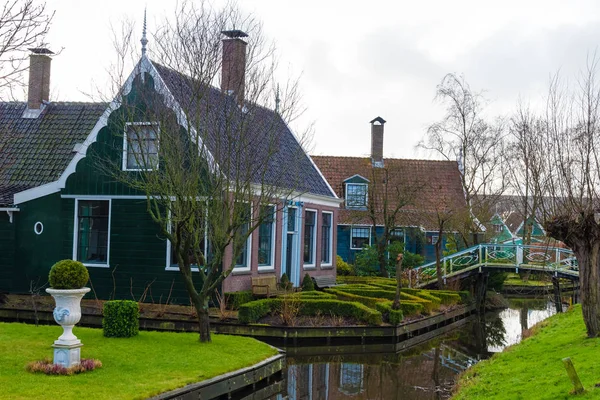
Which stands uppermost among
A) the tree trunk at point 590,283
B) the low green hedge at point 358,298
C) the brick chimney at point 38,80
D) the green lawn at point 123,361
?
the brick chimney at point 38,80

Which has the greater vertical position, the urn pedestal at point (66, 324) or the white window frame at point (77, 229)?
the white window frame at point (77, 229)

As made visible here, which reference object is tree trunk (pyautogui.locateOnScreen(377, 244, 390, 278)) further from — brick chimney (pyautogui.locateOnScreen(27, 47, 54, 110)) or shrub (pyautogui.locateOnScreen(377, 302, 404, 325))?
brick chimney (pyautogui.locateOnScreen(27, 47, 54, 110))

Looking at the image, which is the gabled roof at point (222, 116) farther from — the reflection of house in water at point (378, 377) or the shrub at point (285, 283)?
the shrub at point (285, 283)

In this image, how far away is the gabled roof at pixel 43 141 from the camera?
22531 millimetres

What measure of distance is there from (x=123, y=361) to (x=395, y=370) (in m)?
6.29

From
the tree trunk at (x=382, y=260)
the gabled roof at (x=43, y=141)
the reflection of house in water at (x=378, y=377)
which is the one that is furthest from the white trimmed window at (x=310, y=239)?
the reflection of house in water at (x=378, y=377)

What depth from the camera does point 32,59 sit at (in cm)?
2506

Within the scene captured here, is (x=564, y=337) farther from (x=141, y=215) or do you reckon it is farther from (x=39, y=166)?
(x=39, y=166)

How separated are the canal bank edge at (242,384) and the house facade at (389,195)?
18260 mm

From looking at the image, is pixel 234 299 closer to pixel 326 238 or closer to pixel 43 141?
pixel 326 238

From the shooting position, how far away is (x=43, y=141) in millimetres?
23625

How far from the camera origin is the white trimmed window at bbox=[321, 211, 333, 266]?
1056 inches

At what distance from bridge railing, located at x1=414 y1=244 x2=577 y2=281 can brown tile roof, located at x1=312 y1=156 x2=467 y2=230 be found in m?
2.30

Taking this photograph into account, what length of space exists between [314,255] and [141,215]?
7.40 metres
